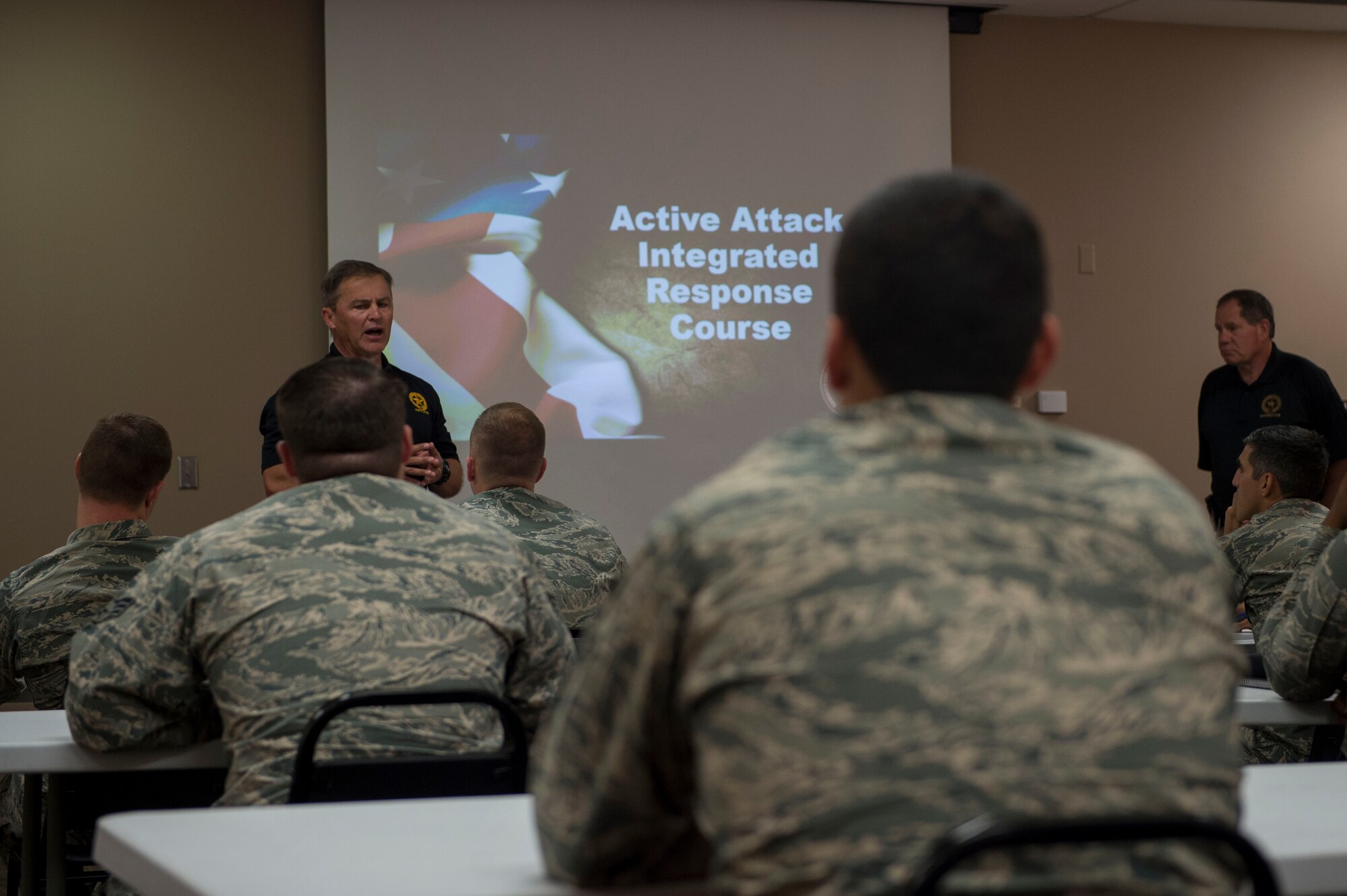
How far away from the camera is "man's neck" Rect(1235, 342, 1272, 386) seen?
18.7 feet

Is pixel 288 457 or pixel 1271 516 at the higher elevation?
pixel 288 457

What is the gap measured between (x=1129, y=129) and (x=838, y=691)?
632 centimetres

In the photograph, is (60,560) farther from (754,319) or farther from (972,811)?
(754,319)

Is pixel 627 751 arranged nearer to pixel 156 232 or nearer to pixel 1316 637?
pixel 1316 637

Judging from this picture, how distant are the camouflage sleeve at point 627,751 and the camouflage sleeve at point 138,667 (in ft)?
3.34

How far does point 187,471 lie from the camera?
18.3ft

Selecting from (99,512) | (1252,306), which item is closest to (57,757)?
(99,512)

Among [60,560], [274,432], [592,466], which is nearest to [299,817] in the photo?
[60,560]

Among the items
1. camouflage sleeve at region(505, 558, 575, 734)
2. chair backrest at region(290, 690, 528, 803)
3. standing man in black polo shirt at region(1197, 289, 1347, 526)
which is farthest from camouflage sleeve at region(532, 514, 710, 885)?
standing man in black polo shirt at region(1197, 289, 1347, 526)

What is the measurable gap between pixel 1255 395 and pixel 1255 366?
13cm

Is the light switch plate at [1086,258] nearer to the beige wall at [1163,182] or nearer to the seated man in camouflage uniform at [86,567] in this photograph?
the beige wall at [1163,182]

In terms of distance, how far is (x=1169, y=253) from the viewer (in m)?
6.71

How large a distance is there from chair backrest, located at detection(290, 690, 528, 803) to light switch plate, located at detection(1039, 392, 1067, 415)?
16.9ft

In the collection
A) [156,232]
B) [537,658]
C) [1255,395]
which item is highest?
[156,232]
